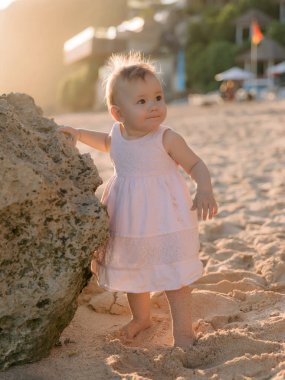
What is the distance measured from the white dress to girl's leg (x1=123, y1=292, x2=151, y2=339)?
143mm

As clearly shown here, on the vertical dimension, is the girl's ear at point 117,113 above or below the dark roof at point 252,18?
below

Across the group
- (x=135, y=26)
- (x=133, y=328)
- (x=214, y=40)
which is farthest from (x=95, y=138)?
(x=135, y=26)

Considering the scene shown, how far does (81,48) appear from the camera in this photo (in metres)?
39.2

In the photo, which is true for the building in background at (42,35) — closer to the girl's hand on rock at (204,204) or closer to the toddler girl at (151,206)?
the toddler girl at (151,206)

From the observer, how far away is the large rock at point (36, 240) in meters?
2.24

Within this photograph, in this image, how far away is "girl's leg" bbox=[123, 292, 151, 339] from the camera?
2727mm

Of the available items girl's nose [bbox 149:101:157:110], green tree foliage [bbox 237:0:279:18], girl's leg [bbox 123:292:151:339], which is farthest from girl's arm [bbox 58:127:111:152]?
green tree foliage [bbox 237:0:279:18]

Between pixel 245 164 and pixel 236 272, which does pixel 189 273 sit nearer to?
pixel 236 272

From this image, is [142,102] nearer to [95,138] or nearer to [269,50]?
[95,138]

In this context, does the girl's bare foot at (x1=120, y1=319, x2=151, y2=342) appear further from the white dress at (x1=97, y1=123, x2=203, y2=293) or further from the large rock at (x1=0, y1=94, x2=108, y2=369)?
the large rock at (x1=0, y1=94, x2=108, y2=369)

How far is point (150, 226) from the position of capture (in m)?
2.58

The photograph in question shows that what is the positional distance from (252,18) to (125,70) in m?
30.1

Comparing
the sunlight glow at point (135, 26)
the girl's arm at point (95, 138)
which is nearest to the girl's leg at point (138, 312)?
the girl's arm at point (95, 138)

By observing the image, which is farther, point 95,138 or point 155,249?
point 95,138
